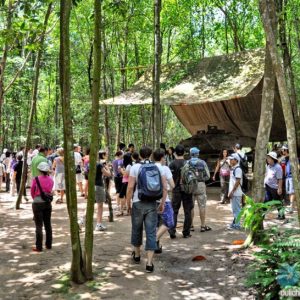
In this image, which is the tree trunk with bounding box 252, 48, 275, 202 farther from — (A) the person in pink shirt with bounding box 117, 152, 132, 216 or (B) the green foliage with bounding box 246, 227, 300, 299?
(A) the person in pink shirt with bounding box 117, 152, 132, 216

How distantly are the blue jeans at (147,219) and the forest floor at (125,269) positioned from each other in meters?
0.40

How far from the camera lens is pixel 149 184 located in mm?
5090

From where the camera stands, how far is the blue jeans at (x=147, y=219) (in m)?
5.13

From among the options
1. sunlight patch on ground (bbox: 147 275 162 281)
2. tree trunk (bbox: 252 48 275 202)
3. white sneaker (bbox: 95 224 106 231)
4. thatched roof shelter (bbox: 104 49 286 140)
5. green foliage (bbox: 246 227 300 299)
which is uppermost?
thatched roof shelter (bbox: 104 49 286 140)

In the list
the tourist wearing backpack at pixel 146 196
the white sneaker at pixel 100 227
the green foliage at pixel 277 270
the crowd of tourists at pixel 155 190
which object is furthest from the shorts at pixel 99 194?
the green foliage at pixel 277 270

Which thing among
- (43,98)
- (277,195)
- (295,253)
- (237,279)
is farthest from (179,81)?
(43,98)

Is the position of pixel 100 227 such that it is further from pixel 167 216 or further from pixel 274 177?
pixel 274 177

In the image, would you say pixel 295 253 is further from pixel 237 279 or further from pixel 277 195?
pixel 277 195

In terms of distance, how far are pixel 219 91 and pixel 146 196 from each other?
722 centimetres

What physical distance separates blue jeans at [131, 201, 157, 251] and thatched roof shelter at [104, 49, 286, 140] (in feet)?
21.1

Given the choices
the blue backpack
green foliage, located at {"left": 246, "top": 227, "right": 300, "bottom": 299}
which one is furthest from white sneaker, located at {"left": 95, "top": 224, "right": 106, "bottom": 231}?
green foliage, located at {"left": 246, "top": 227, "right": 300, "bottom": 299}

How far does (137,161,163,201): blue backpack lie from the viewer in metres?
5.09

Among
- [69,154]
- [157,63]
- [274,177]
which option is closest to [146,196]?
[69,154]

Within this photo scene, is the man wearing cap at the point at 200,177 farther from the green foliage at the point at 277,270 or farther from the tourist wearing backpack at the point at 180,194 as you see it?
the green foliage at the point at 277,270
